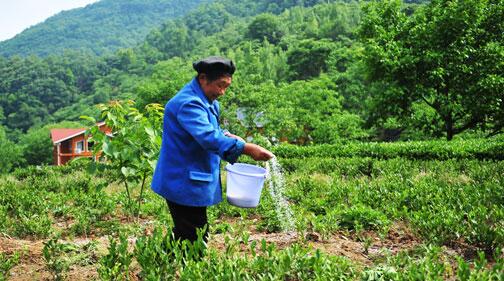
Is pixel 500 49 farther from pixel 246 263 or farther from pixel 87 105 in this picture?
pixel 87 105

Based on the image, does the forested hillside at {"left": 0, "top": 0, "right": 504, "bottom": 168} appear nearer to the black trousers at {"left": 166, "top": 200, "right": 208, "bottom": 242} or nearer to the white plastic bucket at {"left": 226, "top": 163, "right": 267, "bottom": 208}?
the white plastic bucket at {"left": 226, "top": 163, "right": 267, "bottom": 208}

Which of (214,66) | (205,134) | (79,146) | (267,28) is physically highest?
(267,28)

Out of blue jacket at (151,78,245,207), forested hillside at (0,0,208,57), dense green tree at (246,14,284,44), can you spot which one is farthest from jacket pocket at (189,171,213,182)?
forested hillside at (0,0,208,57)

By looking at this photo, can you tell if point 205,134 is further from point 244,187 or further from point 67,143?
point 67,143

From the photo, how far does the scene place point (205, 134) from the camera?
3303mm

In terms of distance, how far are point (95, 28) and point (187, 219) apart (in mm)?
149833

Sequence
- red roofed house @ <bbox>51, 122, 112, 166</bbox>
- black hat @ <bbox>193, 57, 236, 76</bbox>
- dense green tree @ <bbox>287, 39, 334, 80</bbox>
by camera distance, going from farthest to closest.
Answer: dense green tree @ <bbox>287, 39, 334, 80</bbox> → red roofed house @ <bbox>51, 122, 112, 166</bbox> → black hat @ <bbox>193, 57, 236, 76</bbox>

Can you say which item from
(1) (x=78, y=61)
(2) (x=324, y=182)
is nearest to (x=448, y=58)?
(2) (x=324, y=182)

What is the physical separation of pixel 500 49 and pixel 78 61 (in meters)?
88.4

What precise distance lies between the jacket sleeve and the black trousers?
56cm

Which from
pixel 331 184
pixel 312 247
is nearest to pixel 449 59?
pixel 331 184

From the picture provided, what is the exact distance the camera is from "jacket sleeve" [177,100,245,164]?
10.8 feet

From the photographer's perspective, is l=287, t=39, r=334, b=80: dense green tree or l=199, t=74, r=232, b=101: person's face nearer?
l=199, t=74, r=232, b=101: person's face

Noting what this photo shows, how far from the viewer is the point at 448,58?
48.8 feet
